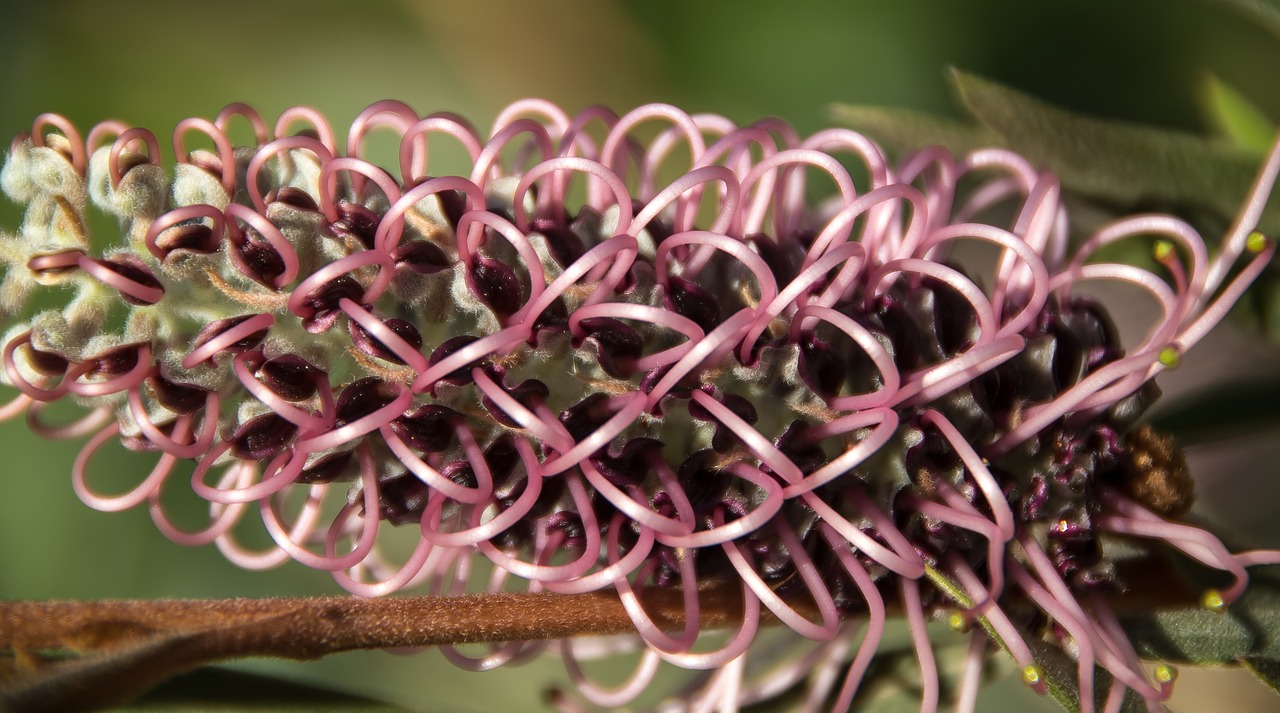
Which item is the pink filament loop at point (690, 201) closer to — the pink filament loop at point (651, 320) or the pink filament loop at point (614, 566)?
the pink filament loop at point (651, 320)

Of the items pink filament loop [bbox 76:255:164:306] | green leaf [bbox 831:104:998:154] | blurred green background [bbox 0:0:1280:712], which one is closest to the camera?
pink filament loop [bbox 76:255:164:306]

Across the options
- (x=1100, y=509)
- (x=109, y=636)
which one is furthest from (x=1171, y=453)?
(x=109, y=636)

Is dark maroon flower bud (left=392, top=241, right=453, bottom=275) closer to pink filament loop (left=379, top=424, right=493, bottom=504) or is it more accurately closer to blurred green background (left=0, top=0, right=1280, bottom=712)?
pink filament loop (left=379, top=424, right=493, bottom=504)

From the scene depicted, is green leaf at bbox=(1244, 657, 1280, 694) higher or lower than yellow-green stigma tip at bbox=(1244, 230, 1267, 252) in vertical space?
lower

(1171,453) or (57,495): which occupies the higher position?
(1171,453)

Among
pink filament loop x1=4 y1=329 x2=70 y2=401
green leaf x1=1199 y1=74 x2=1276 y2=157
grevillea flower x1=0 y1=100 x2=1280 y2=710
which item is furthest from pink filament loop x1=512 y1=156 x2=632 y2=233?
green leaf x1=1199 y1=74 x2=1276 y2=157

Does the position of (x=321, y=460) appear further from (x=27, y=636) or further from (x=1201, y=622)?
(x=1201, y=622)

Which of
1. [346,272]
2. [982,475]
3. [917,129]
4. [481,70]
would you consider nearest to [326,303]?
[346,272]
